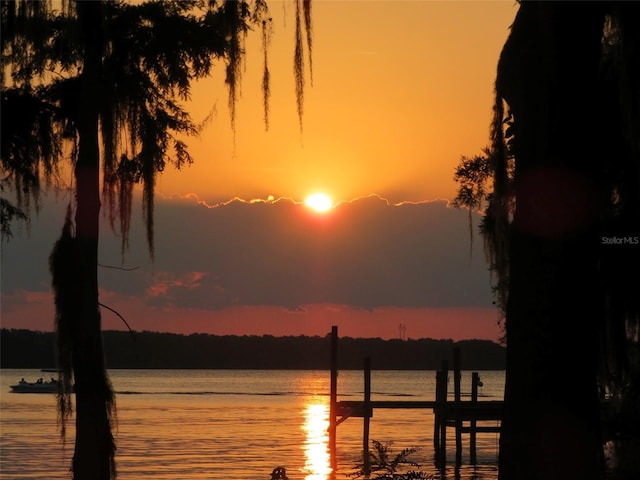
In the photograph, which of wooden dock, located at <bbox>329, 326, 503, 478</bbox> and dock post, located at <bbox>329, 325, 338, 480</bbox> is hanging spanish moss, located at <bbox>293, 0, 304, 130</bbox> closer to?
wooden dock, located at <bbox>329, 326, 503, 478</bbox>

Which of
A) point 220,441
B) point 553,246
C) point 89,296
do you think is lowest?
point 220,441

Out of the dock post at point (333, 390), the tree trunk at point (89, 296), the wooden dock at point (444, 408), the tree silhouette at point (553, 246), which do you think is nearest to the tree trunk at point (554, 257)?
the tree silhouette at point (553, 246)

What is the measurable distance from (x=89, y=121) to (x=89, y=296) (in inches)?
93.3

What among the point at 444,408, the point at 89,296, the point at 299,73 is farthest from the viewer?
the point at 444,408

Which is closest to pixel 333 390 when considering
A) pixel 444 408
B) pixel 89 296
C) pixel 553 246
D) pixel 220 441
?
pixel 444 408

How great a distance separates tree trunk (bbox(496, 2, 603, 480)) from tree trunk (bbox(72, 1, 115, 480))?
290 inches

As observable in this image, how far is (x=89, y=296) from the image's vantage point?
1463 centimetres

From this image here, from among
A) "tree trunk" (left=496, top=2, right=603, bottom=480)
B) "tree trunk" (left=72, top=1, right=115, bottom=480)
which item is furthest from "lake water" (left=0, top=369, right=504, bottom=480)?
"tree trunk" (left=496, top=2, right=603, bottom=480)

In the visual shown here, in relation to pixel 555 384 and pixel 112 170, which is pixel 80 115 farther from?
pixel 555 384

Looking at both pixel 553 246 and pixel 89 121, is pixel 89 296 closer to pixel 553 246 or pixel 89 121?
pixel 89 121

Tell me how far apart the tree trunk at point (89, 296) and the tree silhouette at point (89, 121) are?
14mm

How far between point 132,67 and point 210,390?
5733 inches

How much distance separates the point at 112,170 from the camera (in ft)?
48.5

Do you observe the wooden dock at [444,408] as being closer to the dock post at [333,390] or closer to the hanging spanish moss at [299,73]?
the dock post at [333,390]
